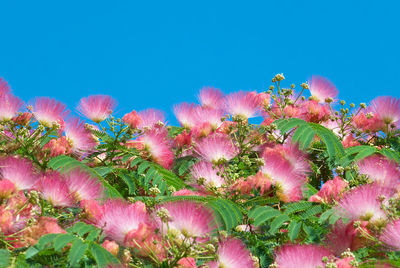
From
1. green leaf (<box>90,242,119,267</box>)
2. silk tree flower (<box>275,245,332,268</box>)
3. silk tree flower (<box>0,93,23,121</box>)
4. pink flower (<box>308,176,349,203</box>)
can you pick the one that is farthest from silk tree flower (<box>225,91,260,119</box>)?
green leaf (<box>90,242,119,267</box>)

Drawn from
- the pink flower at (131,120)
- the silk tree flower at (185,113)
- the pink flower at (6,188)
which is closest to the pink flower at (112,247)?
the pink flower at (6,188)

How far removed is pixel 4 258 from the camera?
257cm

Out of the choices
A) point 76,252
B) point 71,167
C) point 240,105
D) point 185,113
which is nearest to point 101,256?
point 76,252

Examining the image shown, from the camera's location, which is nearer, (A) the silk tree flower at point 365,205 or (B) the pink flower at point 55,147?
(A) the silk tree flower at point 365,205

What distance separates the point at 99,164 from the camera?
4805mm

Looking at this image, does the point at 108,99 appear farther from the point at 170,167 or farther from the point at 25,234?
the point at 25,234

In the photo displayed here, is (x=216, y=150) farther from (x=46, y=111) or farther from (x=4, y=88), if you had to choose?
(x=4, y=88)

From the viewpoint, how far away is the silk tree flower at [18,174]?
3192 millimetres

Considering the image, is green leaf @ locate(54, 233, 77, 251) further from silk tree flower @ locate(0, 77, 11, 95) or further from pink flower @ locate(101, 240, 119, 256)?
silk tree flower @ locate(0, 77, 11, 95)

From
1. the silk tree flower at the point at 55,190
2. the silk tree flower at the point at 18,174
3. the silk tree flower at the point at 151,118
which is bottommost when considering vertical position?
the silk tree flower at the point at 55,190

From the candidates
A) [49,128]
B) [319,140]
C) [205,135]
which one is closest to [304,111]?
[319,140]

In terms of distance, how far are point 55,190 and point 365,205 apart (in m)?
1.56

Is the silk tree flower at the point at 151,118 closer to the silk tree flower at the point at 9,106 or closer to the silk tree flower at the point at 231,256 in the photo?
the silk tree flower at the point at 9,106

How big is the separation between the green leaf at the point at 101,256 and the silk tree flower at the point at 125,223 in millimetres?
218
